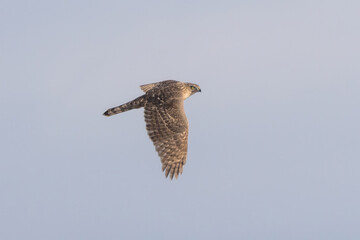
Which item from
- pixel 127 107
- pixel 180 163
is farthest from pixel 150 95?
pixel 180 163

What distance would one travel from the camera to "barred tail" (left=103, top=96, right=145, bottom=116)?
31.9 meters

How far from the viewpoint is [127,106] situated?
3203cm

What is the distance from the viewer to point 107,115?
106 feet

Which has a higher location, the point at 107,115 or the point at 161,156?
the point at 107,115

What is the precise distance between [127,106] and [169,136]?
7.39 ft

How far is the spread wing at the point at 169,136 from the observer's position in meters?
30.8

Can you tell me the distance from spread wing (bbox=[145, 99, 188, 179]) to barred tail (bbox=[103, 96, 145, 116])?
0.78 meters

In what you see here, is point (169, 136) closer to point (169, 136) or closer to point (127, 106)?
point (169, 136)

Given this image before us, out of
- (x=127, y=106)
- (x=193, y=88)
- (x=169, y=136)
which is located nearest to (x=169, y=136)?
(x=169, y=136)

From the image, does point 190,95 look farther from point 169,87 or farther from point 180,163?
point 180,163

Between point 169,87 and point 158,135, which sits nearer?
point 158,135

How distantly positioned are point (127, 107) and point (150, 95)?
967 mm

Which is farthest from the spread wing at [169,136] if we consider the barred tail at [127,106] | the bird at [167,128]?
the barred tail at [127,106]

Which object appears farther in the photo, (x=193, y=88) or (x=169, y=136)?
(x=193, y=88)
